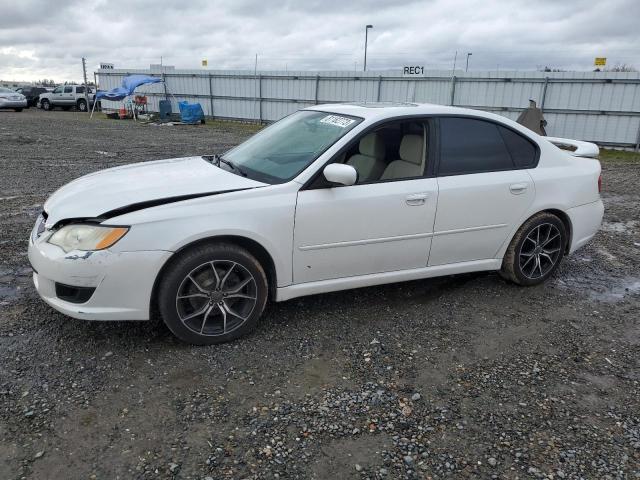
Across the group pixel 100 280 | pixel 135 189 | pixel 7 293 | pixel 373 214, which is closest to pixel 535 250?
pixel 373 214

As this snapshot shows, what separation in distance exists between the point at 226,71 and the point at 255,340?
23.7 metres

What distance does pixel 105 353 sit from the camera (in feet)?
10.9

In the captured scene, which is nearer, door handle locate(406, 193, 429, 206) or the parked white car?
door handle locate(406, 193, 429, 206)

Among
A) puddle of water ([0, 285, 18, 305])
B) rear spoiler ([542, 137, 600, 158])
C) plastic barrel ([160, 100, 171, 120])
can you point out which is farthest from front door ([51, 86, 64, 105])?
rear spoiler ([542, 137, 600, 158])

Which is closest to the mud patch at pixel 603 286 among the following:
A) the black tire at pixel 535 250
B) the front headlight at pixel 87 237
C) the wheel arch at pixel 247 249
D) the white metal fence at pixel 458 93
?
the black tire at pixel 535 250

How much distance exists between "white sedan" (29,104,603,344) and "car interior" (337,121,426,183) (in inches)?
0.5

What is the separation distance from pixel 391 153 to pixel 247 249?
148cm

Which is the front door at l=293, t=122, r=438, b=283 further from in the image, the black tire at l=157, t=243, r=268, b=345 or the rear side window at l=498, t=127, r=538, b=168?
the rear side window at l=498, t=127, r=538, b=168

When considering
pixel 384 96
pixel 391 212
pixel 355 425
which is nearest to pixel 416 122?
pixel 391 212

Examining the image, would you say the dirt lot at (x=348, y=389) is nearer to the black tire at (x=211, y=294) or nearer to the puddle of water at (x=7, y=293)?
the puddle of water at (x=7, y=293)

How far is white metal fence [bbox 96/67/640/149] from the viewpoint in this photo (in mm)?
15398

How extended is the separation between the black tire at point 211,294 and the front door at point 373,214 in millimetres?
346

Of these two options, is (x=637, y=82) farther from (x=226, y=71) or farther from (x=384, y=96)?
→ (x=226, y=71)

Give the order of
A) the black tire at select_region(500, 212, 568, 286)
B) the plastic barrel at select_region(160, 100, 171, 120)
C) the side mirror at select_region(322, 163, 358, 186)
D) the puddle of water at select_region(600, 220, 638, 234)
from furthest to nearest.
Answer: the plastic barrel at select_region(160, 100, 171, 120) → the puddle of water at select_region(600, 220, 638, 234) → the black tire at select_region(500, 212, 568, 286) → the side mirror at select_region(322, 163, 358, 186)
